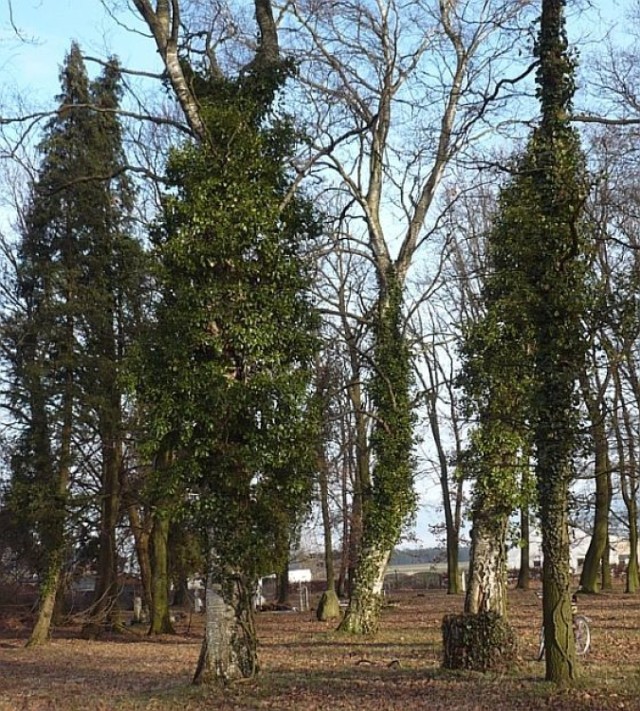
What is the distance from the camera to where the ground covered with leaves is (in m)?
10.3

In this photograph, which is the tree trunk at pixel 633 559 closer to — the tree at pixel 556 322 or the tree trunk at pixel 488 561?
the tree trunk at pixel 488 561

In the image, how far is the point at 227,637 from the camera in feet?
40.3

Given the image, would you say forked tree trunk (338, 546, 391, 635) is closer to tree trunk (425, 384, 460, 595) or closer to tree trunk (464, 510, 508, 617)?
tree trunk (464, 510, 508, 617)

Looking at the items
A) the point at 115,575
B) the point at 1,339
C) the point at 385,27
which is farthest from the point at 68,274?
the point at 385,27

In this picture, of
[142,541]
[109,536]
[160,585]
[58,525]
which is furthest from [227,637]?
[142,541]

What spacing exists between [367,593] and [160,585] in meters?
7.14

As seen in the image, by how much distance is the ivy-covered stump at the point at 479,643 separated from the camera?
40.4 feet

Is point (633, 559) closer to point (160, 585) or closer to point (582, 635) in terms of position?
point (160, 585)

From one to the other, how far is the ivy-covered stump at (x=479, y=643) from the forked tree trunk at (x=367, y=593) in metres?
8.16

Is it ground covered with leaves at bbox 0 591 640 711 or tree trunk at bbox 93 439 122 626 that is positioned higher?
tree trunk at bbox 93 439 122 626

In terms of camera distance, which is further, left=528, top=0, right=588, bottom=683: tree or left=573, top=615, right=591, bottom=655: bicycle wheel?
left=573, top=615, right=591, bottom=655: bicycle wheel

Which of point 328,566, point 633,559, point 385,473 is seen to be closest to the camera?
point 385,473

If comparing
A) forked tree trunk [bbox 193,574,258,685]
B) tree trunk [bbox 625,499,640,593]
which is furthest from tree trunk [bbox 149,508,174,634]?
tree trunk [bbox 625,499,640,593]

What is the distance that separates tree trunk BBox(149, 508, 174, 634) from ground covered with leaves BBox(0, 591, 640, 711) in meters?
1.42
